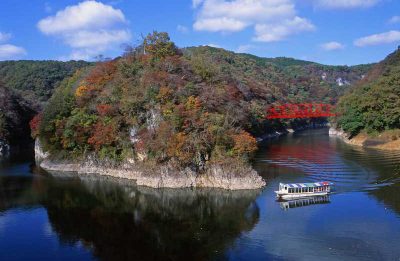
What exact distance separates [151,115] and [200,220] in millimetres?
18123

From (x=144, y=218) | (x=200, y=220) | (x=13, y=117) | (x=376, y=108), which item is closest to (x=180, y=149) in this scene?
(x=144, y=218)

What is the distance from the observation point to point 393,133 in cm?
6619

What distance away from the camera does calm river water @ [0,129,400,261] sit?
24.4 m

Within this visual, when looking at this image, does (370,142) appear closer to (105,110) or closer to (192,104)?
(192,104)

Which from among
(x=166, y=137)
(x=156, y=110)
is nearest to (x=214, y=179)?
(x=166, y=137)

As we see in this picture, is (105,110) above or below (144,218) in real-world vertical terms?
above

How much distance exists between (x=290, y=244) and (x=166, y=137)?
19428 millimetres

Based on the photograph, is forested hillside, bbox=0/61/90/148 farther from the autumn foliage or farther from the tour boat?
the tour boat

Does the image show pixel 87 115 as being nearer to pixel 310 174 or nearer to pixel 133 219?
pixel 133 219

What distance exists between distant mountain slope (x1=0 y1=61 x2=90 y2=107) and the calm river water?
216 feet

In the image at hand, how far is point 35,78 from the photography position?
114000mm

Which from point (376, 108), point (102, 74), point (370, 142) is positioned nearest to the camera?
point (102, 74)

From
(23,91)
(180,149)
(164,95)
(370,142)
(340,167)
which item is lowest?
(340,167)

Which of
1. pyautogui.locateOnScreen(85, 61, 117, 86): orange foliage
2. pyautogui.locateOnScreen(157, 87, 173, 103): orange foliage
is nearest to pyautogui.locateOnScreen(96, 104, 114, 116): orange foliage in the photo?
pyautogui.locateOnScreen(85, 61, 117, 86): orange foliage
